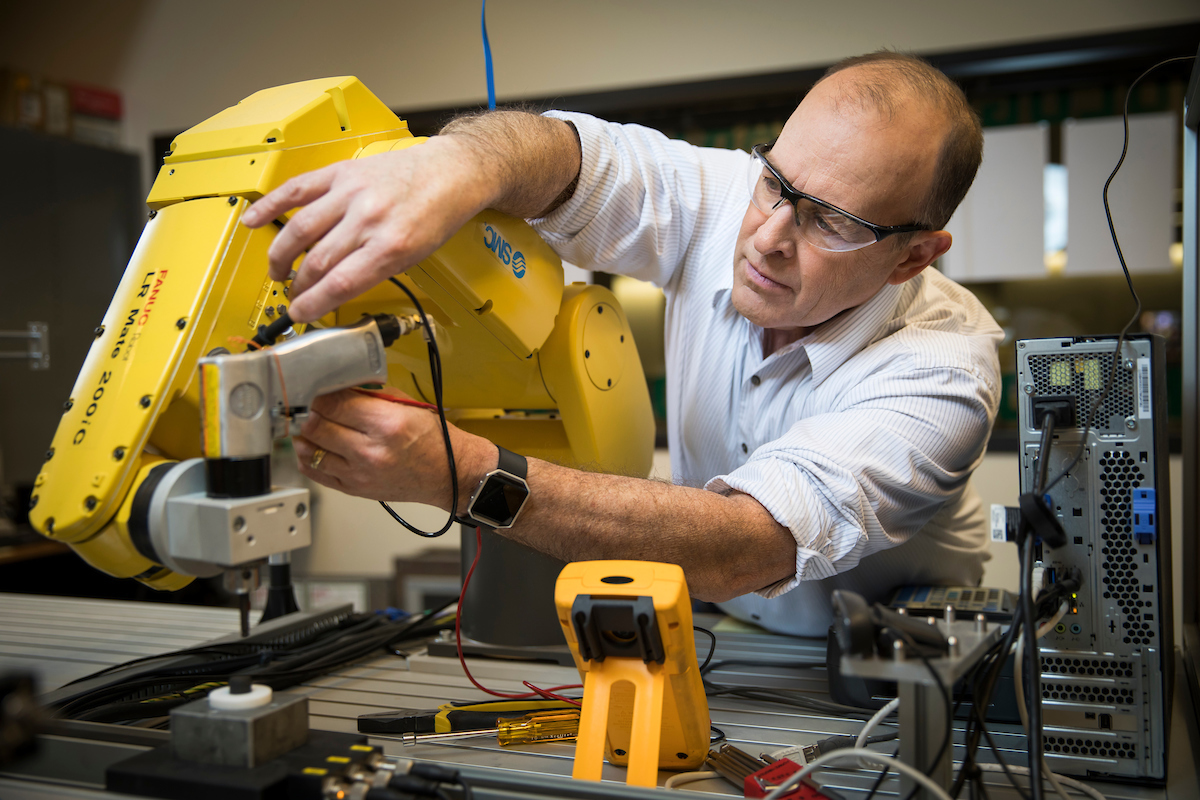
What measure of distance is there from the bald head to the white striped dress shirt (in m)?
0.16

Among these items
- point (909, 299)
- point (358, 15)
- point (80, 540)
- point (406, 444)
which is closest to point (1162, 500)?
point (909, 299)

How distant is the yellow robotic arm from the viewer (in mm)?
731

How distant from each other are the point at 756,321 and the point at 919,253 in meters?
0.26

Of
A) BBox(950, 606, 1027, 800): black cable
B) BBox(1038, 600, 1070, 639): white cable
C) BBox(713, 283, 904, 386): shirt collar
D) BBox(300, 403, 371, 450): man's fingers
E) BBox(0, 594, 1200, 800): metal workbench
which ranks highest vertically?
BBox(713, 283, 904, 386): shirt collar

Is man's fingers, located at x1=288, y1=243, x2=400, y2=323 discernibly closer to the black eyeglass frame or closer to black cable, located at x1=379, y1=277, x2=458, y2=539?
black cable, located at x1=379, y1=277, x2=458, y2=539

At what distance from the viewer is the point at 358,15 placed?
381 cm

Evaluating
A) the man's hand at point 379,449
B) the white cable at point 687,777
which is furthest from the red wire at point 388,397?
the white cable at point 687,777

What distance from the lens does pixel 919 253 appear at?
1.24 metres

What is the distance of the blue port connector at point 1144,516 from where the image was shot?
2.74ft

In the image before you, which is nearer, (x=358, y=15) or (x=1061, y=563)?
(x=1061, y=563)

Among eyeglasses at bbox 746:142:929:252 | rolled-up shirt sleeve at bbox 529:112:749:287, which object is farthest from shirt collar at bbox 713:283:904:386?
rolled-up shirt sleeve at bbox 529:112:749:287

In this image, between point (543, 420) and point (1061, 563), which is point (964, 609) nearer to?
point (1061, 563)

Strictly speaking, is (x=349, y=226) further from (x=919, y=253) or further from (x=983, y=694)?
(x=919, y=253)

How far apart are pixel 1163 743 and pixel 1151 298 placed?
9.93ft
